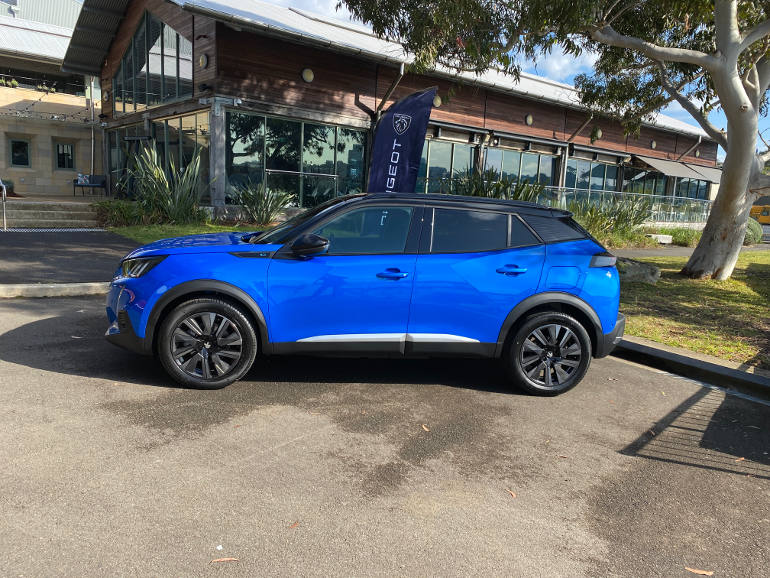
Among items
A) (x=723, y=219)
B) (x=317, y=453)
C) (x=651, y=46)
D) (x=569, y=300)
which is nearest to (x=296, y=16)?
(x=651, y=46)

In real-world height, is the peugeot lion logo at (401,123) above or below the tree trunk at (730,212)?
above

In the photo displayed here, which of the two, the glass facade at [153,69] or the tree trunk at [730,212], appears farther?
the glass facade at [153,69]

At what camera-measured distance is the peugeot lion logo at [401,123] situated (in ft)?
38.7

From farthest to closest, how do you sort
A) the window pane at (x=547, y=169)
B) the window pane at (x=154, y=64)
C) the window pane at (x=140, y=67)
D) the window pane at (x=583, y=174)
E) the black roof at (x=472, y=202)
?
the window pane at (x=583, y=174)
the window pane at (x=547, y=169)
the window pane at (x=140, y=67)
the window pane at (x=154, y=64)
the black roof at (x=472, y=202)

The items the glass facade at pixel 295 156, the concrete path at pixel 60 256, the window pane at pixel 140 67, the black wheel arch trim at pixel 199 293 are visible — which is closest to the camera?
the black wheel arch trim at pixel 199 293

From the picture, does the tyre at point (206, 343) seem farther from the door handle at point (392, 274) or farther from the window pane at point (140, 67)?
the window pane at point (140, 67)

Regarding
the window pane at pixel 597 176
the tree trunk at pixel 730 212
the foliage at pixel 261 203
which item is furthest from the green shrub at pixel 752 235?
the foliage at pixel 261 203

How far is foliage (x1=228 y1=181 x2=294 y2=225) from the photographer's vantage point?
15180 millimetres

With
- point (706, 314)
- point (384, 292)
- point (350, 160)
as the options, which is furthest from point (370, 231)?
point (350, 160)

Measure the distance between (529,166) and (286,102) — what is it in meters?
11.2

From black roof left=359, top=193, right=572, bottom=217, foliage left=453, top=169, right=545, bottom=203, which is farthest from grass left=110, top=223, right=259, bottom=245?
black roof left=359, top=193, right=572, bottom=217

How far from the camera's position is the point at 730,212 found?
34.8ft

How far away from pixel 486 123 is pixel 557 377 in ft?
58.8

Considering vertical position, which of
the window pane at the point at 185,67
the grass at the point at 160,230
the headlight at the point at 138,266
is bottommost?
the grass at the point at 160,230
